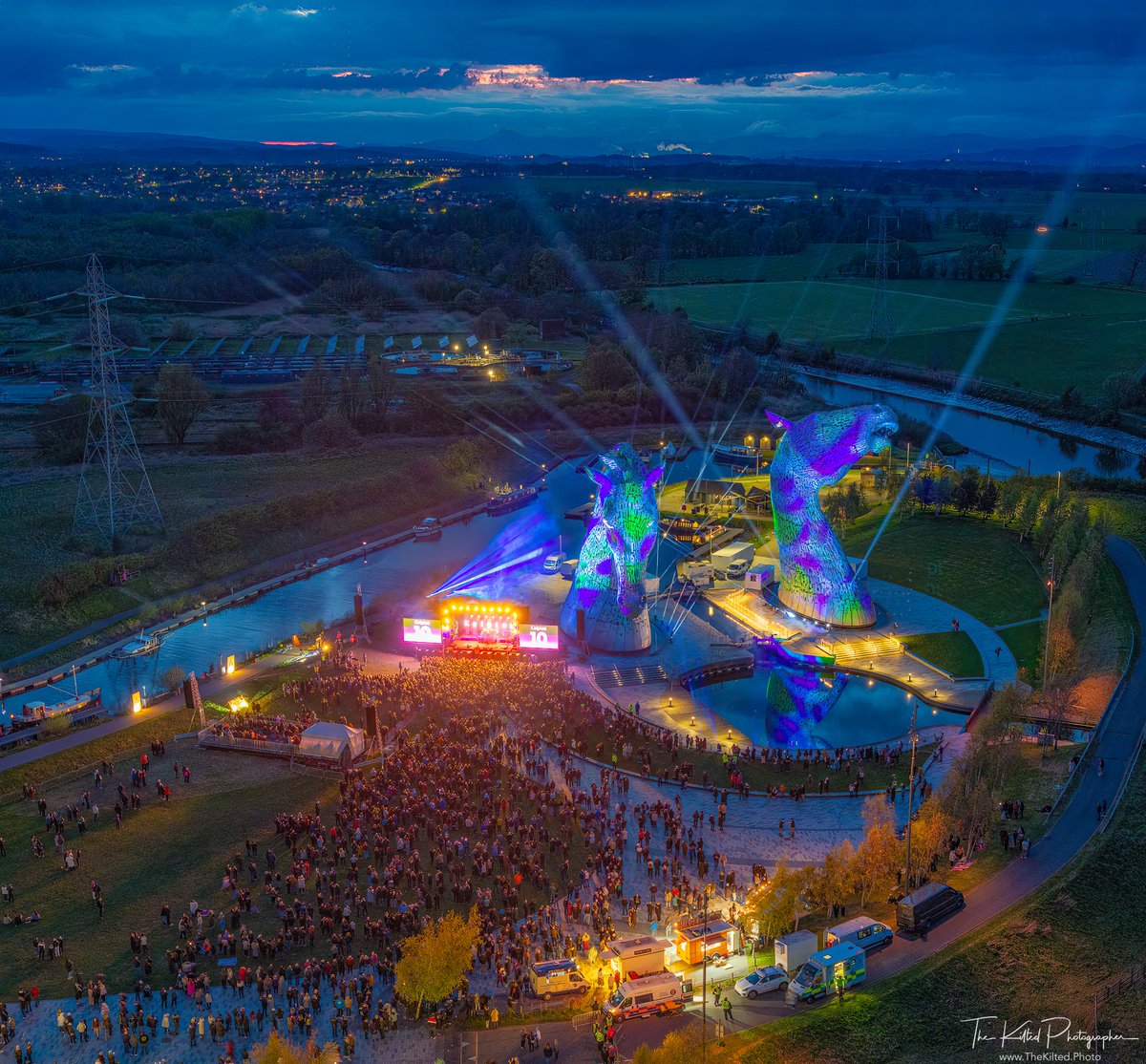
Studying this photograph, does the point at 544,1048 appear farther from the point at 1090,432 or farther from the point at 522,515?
the point at 1090,432

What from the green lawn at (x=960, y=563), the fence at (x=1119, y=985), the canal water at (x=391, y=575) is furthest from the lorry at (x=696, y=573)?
the fence at (x=1119, y=985)

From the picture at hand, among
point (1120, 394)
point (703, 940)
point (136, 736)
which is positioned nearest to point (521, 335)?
point (1120, 394)

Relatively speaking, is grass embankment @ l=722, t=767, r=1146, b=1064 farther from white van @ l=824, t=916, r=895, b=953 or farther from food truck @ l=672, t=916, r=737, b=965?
food truck @ l=672, t=916, r=737, b=965

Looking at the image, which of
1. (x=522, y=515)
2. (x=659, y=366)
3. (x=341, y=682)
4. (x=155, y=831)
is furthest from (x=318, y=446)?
(x=155, y=831)

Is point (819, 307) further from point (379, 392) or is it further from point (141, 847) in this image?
point (141, 847)

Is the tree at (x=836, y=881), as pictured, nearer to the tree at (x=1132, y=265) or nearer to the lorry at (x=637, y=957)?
the lorry at (x=637, y=957)

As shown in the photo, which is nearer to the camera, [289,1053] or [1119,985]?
[289,1053]
